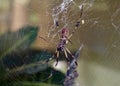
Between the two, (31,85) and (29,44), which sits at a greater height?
(29,44)

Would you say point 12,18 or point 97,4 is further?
point 12,18

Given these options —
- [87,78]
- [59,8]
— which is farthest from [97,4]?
[87,78]

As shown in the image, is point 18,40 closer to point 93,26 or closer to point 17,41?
point 17,41

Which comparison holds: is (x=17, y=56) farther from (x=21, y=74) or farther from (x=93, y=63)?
(x=93, y=63)

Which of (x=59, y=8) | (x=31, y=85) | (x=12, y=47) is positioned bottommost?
(x=31, y=85)

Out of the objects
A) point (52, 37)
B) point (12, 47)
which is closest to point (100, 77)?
point (52, 37)

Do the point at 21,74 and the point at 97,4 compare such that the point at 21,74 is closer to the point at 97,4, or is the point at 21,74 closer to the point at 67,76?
the point at 67,76

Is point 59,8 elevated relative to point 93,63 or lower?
elevated


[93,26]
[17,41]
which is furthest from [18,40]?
[93,26]

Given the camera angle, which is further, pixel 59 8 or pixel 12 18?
pixel 12 18
